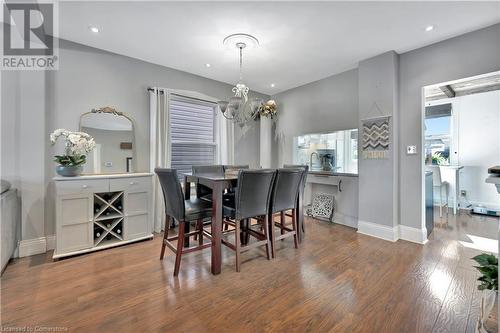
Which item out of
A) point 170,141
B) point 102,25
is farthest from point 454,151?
point 102,25

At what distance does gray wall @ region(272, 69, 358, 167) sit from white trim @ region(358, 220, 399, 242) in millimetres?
1621

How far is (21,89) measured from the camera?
2.46 m

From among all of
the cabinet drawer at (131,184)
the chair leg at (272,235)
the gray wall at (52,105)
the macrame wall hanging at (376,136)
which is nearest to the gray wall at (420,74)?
the macrame wall hanging at (376,136)

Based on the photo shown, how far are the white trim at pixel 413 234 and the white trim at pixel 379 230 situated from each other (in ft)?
0.25

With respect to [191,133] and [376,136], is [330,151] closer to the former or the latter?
[376,136]

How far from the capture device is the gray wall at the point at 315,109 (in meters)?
3.68

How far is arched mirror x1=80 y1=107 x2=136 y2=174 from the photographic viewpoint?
114 inches

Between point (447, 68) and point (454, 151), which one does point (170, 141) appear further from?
point (454, 151)

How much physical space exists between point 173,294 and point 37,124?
2597 millimetres

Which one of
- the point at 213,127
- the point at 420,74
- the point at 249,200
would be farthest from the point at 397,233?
the point at 213,127

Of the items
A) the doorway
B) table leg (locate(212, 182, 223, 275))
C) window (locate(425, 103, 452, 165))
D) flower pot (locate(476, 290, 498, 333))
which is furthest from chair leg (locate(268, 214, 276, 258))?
window (locate(425, 103, 452, 165))

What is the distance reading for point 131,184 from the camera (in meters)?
2.80

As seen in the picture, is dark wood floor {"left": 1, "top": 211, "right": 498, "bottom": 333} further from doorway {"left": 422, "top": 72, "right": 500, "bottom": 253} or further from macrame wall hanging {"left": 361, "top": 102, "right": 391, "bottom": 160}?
doorway {"left": 422, "top": 72, "right": 500, "bottom": 253}

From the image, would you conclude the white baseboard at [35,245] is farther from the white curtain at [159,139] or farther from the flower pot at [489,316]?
the flower pot at [489,316]
